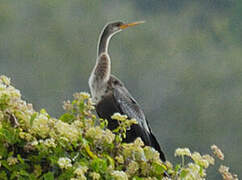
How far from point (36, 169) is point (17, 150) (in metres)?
0.08

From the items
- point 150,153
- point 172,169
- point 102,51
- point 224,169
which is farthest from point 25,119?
point 102,51

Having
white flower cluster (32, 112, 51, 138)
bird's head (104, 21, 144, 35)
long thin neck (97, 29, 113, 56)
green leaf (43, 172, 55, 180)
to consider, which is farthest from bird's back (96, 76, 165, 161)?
green leaf (43, 172, 55, 180)

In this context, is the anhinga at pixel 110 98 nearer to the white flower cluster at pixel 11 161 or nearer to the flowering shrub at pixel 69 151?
the flowering shrub at pixel 69 151

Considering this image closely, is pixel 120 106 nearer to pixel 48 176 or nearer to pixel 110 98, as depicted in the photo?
pixel 110 98

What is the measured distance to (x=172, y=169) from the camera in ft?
4.56

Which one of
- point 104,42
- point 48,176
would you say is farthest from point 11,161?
point 104,42

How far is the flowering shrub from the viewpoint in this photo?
43.6 inches

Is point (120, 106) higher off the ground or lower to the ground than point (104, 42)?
lower

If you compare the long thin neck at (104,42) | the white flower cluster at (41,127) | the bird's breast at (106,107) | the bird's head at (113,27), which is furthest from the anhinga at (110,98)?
the white flower cluster at (41,127)

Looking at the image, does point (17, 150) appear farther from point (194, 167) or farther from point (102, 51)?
point (102, 51)

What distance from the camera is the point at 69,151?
119 cm

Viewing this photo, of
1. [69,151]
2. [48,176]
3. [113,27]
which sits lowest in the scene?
[48,176]

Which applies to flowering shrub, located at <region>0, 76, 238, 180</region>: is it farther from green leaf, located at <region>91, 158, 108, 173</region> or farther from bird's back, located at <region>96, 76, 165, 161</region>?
bird's back, located at <region>96, 76, 165, 161</region>

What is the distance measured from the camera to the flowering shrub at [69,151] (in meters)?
1.11
